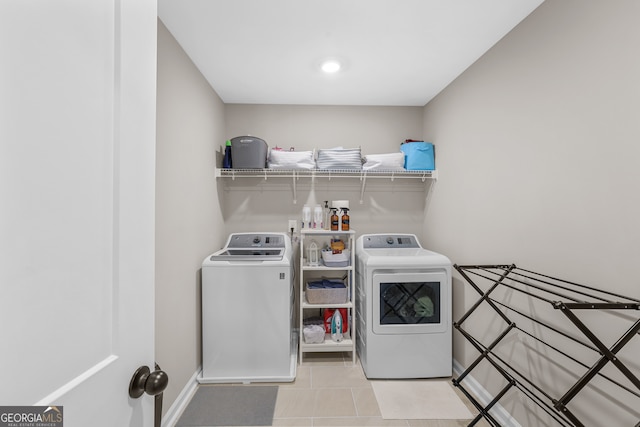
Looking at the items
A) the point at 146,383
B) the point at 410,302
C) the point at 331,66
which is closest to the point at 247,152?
the point at 331,66

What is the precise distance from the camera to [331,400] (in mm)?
2068

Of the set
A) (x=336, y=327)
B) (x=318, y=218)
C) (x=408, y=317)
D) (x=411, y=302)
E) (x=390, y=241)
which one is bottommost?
(x=336, y=327)

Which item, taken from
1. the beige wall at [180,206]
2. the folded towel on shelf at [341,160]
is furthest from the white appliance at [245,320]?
the folded towel on shelf at [341,160]

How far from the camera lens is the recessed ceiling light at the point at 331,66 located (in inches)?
85.0

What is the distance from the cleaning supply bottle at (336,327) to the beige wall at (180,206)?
1122mm

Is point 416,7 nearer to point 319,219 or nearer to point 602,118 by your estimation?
point 602,118

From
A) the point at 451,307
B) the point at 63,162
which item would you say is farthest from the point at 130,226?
the point at 451,307

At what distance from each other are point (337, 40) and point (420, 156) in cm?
133

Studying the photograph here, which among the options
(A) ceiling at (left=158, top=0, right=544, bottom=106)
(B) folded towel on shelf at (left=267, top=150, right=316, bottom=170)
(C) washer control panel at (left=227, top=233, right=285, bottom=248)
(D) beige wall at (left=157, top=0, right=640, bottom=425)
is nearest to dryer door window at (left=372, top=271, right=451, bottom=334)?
(D) beige wall at (left=157, top=0, right=640, bottom=425)

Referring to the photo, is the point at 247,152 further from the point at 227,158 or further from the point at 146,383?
the point at 146,383

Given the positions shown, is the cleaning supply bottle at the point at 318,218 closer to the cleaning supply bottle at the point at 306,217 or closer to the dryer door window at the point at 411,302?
the cleaning supply bottle at the point at 306,217

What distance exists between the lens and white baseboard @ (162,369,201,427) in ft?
5.91

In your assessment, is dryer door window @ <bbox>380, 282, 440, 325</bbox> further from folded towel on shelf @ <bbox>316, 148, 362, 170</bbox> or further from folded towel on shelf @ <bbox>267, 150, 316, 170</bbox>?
folded towel on shelf @ <bbox>267, 150, 316, 170</bbox>

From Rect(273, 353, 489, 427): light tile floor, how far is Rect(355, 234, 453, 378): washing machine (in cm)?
20
